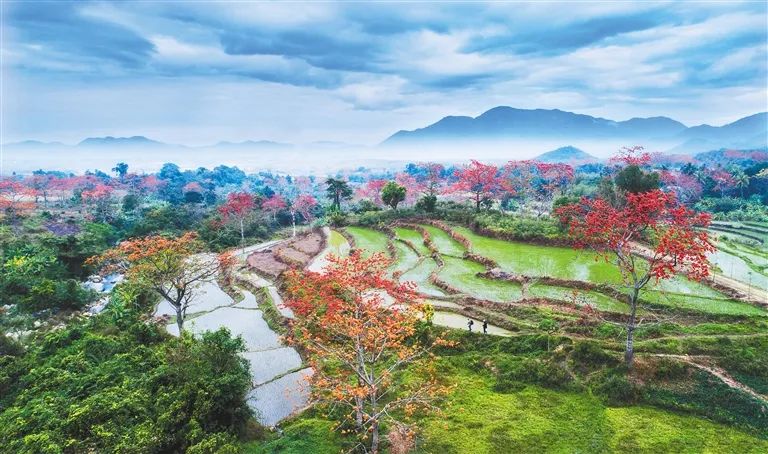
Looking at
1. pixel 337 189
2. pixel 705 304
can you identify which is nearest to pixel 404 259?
pixel 705 304

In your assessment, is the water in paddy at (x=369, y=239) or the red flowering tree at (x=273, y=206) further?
the red flowering tree at (x=273, y=206)

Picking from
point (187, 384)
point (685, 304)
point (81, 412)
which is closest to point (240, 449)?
point (187, 384)

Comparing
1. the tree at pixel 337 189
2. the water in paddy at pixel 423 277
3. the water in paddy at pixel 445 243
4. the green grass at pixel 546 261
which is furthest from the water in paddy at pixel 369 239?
the tree at pixel 337 189

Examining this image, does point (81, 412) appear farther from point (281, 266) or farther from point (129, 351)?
point (281, 266)

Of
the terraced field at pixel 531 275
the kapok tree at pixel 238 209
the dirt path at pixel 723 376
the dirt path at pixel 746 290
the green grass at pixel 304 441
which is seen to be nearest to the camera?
the green grass at pixel 304 441

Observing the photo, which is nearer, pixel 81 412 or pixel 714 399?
pixel 81 412

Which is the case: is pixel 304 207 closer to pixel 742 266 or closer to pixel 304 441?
pixel 742 266

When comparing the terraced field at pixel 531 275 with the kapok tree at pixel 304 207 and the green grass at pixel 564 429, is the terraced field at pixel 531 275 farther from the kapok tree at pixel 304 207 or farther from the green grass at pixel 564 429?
the kapok tree at pixel 304 207
